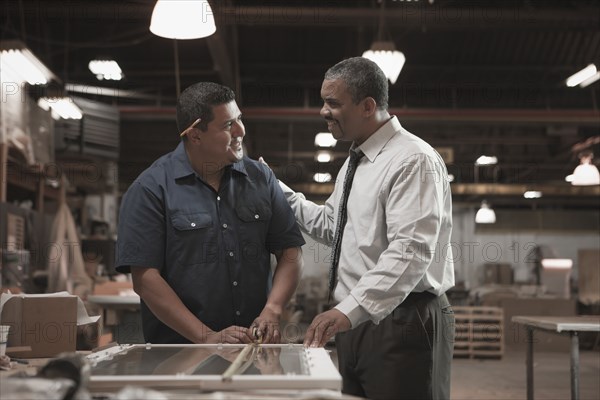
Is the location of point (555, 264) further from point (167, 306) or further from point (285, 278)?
point (167, 306)

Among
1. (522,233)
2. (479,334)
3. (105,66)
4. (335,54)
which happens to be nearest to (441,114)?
(335,54)

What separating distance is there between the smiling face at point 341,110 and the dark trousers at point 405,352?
62 centimetres

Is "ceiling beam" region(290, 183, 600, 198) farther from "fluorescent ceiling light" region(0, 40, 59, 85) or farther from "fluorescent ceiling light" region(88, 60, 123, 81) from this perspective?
"fluorescent ceiling light" region(0, 40, 59, 85)

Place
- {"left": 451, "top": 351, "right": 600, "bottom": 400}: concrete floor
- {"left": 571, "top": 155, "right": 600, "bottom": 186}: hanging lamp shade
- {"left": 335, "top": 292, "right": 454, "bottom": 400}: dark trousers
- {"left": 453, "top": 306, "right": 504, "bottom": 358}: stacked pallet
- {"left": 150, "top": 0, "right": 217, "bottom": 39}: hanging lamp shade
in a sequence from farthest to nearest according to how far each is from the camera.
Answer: {"left": 453, "top": 306, "right": 504, "bottom": 358}: stacked pallet < {"left": 571, "top": 155, "right": 600, "bottom": 186}: hanging lamp shade < {"left": 451, "top": 351, "right": 600, "bottom": 400}: concrete floor < {"left": 150, "top": 0, "right": 217, "bottom": 39}: hanging lamp shade < {"left": 335, "top": 292, "right": 454, "bottom": 400}: dark trousers

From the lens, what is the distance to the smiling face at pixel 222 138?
2.49m

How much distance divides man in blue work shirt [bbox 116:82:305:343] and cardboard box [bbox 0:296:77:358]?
0.23 meters

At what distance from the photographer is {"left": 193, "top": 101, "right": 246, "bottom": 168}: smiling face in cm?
249

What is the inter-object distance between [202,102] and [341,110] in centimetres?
49

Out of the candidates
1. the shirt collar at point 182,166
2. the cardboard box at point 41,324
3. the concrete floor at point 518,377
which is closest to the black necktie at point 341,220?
the shirt collar at point 182,166

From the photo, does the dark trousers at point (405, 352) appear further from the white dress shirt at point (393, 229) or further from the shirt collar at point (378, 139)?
the shirt collar at point (378, 139)

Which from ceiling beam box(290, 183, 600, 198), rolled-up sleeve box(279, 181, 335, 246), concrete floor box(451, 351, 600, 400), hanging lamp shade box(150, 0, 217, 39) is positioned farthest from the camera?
ceiling beam box(290, 183, 600, 198)

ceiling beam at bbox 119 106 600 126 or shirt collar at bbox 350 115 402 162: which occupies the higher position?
ceiling beam at bbox 119 106 600 126

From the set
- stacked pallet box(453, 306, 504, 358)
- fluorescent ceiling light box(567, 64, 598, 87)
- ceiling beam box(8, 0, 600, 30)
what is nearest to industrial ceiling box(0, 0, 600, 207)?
ceiling beam box(8, 0, 600, 30)

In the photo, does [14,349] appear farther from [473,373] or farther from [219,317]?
[473,373]
